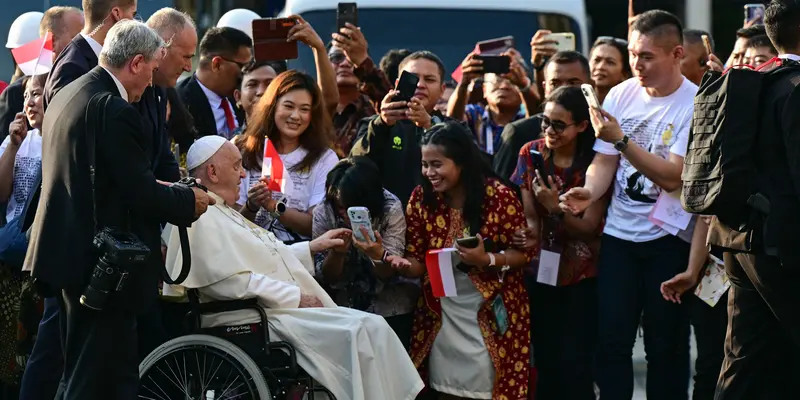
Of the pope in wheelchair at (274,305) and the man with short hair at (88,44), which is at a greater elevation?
the man with short hair at (88,44)

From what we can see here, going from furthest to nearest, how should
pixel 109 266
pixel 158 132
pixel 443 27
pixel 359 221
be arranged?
pixel 443 27
pixel 359 221
pixel 158 132
pixel 109 266

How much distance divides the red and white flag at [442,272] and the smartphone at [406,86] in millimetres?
870

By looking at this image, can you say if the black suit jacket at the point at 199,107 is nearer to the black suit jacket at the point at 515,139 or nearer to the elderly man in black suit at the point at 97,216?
the black suit jacket at the point at 515,139

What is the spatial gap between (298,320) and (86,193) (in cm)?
126

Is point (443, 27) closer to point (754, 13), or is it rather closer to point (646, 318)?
point (754, 13)

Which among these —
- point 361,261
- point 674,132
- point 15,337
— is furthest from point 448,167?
point 15,337

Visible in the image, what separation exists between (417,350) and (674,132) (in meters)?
1.76

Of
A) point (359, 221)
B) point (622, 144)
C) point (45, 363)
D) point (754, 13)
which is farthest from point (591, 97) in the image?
point (45, 363)

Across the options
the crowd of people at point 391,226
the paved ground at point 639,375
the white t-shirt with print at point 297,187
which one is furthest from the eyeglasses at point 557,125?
the paved ground at point 639,375

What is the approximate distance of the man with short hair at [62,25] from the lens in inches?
284

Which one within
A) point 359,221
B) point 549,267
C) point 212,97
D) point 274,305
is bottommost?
point 549,267

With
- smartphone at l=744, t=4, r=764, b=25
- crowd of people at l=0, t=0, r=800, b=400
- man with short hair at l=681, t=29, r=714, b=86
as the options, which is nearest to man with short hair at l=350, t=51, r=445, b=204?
crowd of people at l=0, t=0, r=800, b=400

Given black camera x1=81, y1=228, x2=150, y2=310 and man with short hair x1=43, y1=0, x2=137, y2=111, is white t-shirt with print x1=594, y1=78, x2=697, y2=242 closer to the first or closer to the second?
man with short hair x1=43, y1=0, x2=137, y2=111

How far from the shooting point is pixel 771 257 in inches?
208
